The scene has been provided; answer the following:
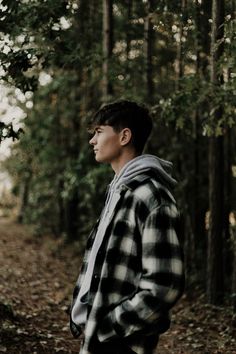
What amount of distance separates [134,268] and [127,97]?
257 inches

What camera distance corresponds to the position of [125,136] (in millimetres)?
2920

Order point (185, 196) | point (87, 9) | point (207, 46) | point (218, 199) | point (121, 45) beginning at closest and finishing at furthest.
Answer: point (218, 199) → point (207, 46) → point (185, 196) → point (87, 9) → point (121, 45)

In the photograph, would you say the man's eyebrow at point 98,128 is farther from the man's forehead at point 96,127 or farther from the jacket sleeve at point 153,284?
the jacket sleeve at point 153,284

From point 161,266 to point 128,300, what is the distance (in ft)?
0.74

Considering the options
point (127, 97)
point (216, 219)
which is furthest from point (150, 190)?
point (127, 97)

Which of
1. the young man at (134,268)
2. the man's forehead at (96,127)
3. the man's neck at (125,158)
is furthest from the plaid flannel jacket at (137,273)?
the man's forehead at (96,127)

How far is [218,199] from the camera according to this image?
8688mm

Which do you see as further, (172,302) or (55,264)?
(55,264)

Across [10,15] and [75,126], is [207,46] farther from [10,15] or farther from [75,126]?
[75,126]

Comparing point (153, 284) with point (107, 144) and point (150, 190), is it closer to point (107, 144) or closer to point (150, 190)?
point (150, 190)

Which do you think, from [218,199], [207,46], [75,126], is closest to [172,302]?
[218,199]

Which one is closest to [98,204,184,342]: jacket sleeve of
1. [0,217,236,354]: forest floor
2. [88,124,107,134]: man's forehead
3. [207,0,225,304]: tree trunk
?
[88,124,107,134]: man's forehead

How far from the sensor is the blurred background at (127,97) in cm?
616

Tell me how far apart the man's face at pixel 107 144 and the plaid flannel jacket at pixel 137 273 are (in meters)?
0.28
